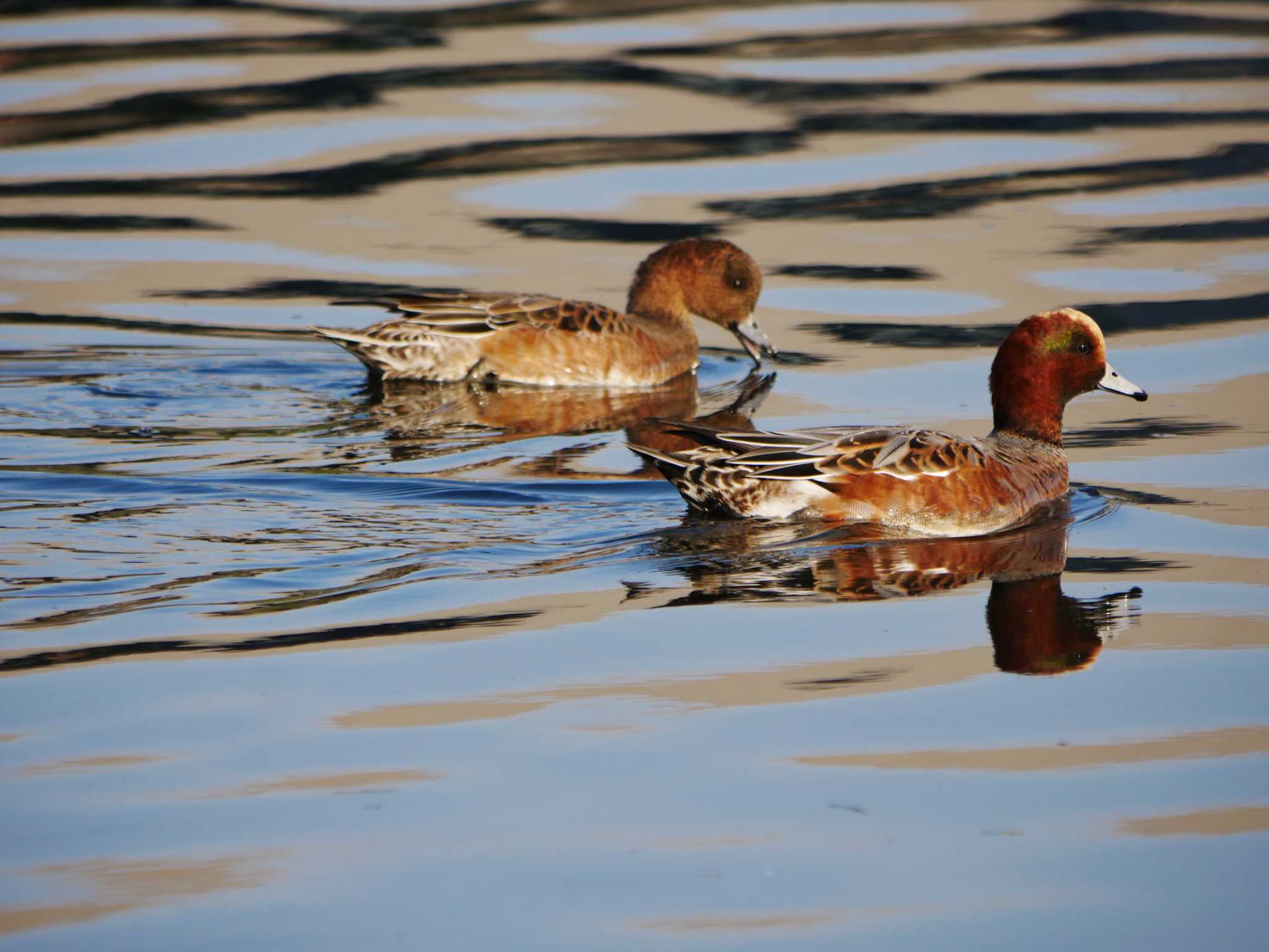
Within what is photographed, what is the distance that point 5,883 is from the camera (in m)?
4.62

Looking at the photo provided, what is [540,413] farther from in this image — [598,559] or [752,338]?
[598,559]

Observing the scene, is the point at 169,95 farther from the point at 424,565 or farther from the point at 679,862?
the point at 679,862

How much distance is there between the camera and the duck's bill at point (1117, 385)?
8.66 meters

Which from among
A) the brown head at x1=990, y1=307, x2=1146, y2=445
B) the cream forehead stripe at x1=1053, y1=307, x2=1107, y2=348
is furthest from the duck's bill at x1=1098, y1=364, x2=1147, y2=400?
the cream forehead stripe at x1=1053, y1=307, x2=1107, y2=348

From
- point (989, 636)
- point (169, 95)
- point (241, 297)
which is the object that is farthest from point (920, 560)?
point (169, 95)

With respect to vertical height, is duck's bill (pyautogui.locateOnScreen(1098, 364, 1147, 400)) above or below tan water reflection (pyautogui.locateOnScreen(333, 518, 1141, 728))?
above

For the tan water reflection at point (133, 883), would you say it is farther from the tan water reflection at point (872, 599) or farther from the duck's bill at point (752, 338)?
the duck's bill at point (752, 338)

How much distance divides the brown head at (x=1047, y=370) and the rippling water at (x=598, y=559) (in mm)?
352

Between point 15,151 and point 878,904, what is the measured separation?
1301cm

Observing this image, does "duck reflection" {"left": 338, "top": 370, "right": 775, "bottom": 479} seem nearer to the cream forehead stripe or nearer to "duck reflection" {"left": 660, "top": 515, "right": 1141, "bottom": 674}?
"duck reflection" {"left": 660, "top": 515, "right": 1141, "bottom": 674}

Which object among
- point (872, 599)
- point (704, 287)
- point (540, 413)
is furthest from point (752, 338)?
point (872, 599)

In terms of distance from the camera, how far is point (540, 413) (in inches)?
417

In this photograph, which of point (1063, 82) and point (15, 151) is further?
point (1063, 82)

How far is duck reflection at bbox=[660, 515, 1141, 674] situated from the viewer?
6.53m
